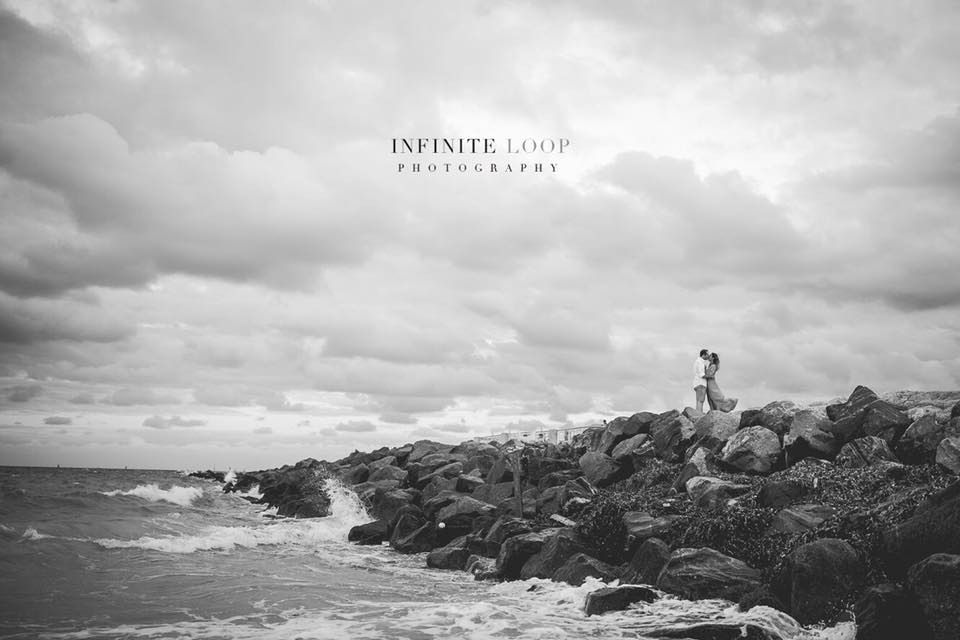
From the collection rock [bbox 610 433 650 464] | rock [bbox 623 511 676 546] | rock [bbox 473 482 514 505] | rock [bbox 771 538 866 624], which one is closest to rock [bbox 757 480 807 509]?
rock [bbox 623 511 676 546]

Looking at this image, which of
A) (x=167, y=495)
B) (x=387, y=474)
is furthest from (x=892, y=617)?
(x=167, y=495)

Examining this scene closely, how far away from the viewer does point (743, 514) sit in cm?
1222

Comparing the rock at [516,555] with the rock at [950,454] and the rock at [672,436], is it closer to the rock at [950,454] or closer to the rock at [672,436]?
the rock at [672,436]

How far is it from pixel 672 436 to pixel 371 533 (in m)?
11.7

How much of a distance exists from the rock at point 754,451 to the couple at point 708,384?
4673 mm

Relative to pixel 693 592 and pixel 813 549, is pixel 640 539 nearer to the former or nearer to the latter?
pixel 693 592

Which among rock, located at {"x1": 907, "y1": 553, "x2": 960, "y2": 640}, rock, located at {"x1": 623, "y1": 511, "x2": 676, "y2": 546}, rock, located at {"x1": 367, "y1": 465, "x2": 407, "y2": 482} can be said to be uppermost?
rock, located at {"x1": 907, "y1": 553, "x2": 960, "y2": 640}

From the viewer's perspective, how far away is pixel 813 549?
9.23 metres

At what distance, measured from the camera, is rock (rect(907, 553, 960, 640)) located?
7.20m

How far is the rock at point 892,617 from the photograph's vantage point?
7.64 meters

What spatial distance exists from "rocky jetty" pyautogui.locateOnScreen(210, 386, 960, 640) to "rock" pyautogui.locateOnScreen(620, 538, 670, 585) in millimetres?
28

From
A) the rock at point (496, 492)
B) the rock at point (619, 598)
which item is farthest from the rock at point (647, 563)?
the rock at point (496, 492)

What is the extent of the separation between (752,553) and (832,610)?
2697mm

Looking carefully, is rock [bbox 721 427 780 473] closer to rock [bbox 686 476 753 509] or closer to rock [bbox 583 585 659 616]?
rock [bbox 686 476 753 509]
